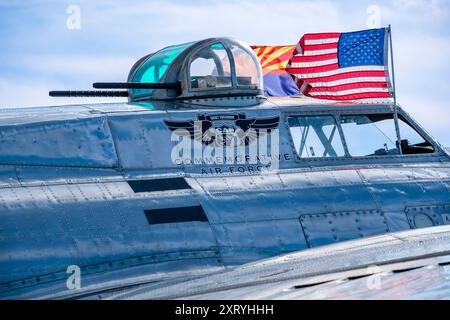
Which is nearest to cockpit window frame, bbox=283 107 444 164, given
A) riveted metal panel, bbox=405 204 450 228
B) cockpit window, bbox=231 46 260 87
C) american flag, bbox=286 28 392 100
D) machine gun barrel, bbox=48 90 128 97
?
american flag, bbox=286 28 392 100

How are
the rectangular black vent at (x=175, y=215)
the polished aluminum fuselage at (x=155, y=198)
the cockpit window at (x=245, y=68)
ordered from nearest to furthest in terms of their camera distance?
the polished aluminum fuselage at (x=155, y=198), the rectangular black vent at (x=175, y=215), the cockpit window at (x=245, y=68)

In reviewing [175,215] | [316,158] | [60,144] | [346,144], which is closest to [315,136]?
[316,158]

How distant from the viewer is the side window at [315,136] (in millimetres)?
12273

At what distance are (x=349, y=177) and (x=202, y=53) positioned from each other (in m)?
3.00

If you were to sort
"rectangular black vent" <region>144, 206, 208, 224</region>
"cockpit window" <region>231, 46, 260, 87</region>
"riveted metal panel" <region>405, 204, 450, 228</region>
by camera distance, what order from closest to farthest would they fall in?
1. "rectangular black vent" <region>144, 206, 208, 224</region>
2. "riveted metal panel" <region>405, 204, 450, 228</region>
3. "cockpit window" <region>231, 46, 260, 87</region>

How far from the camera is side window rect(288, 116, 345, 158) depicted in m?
12.3

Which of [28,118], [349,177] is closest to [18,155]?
[28,118]

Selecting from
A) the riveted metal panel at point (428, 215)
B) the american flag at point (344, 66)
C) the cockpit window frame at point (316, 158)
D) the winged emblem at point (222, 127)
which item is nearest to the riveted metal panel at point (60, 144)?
the winged emblem at point (222, 127)

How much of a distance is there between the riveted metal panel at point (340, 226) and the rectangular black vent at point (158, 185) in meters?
1.77

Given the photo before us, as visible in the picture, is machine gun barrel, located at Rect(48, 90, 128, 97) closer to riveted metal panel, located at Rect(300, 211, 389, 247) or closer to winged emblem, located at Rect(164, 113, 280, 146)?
winged emblem, located at Rect(164, 113, 280, 146)

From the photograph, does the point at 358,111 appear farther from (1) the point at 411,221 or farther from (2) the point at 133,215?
(2) the point at 133,215

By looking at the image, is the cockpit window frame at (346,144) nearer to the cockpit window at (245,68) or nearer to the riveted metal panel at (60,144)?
the cockpit window at (245,68)

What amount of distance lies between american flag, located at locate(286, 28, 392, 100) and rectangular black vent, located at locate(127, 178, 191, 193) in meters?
3.60

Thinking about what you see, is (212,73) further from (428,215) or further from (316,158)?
(428,215)
